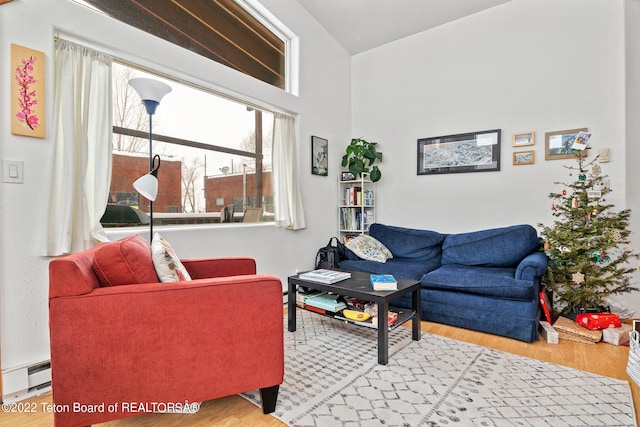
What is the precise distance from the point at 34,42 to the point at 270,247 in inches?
91.3

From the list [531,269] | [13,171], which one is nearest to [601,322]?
[531,269]

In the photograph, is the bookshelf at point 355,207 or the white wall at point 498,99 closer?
the white wall at point 498,99

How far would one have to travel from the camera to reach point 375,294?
2.03m

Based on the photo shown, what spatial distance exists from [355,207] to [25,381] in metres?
3.45

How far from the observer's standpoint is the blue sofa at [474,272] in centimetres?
242

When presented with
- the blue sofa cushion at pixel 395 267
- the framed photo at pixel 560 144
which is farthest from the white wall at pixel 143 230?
the framed photo at pixel 560 144

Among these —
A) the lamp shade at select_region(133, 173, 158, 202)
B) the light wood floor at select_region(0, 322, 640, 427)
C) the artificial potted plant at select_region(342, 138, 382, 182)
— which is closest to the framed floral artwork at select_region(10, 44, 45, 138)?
the lamp shade at select_region(133, 173, 158, 202)

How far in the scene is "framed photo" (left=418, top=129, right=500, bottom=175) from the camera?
3.51m

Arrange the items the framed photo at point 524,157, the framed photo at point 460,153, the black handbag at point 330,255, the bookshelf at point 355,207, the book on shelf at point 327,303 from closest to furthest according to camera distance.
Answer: the book on shelf at point 327,303 < the framed photo at point 524,157 < the framed photo at point 460,153 < the black handbag at point 330,255 < the bookshelf at point 355,207

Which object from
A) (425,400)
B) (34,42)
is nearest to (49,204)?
(34,42)

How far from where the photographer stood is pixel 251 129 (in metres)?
3.32

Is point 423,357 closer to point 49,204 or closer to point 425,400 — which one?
point 425,400

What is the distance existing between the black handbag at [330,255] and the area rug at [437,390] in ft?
4.44

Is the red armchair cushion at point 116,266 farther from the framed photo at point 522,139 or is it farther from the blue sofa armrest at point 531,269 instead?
the framed photo at point 522,139
